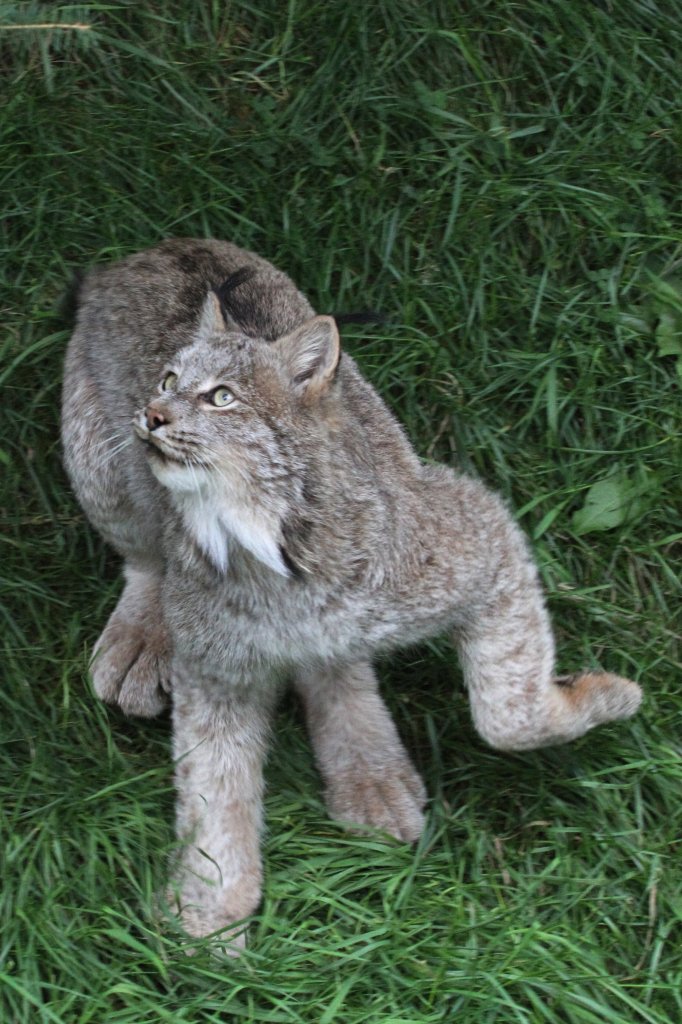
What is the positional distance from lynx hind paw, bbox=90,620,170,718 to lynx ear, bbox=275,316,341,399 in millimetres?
1431

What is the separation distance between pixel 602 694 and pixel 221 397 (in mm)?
1480

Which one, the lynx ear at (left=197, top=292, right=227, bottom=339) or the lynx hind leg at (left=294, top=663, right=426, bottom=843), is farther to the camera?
the lynx hind leg at (left=294, top=663, right=426, bottom=843)

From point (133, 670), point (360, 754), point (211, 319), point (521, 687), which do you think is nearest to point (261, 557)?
point (211, 319)

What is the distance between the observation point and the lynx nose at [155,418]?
369 cm

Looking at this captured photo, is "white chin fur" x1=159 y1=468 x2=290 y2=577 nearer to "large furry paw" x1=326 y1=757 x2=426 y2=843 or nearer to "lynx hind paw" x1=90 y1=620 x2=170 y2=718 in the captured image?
"large furry paw" x1=326 y1=757 x2=426 y2=843

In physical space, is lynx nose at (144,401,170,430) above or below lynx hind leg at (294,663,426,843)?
above

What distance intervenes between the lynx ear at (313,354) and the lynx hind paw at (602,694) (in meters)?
1.24

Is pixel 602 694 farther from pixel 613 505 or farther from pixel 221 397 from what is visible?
pixel 221 397

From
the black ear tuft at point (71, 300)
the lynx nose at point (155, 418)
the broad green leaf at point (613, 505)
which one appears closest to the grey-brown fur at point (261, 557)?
the lynx nose at point (155, 418)

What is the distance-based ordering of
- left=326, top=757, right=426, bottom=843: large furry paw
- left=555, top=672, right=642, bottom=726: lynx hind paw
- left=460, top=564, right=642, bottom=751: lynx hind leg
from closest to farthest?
left=460, top=564, right=642, bottom=751: lynx hind leg
left=555, top=672, right=642, bottom=726: lynx hind paw
left=326, top=757, right=426, bottom=843: large furry paw

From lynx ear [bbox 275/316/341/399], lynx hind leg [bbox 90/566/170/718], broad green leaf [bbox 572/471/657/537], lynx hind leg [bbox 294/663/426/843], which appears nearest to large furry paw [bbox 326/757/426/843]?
lynx hind leg [bbox 294/663/426/843]

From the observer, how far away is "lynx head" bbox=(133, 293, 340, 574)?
3680mm

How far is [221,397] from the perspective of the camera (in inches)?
148

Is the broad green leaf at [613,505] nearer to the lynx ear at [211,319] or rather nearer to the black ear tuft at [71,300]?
the lynx ear at [211,319]
